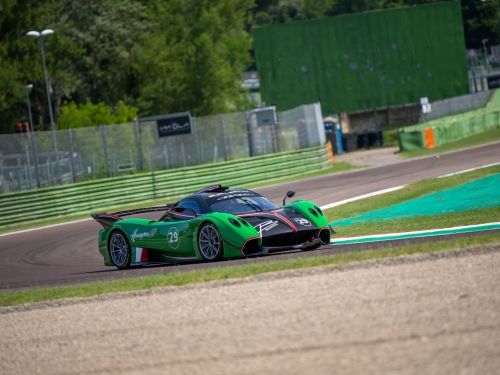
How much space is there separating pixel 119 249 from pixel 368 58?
2098 inches

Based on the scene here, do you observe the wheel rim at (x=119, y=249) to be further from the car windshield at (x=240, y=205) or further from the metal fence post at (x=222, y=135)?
the metal fence post at (x=222, y=135)

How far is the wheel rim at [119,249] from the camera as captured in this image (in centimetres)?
1802

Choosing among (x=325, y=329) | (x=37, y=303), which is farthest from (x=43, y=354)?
(x=37, y=303)

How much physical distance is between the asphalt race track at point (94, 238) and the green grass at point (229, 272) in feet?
4.96

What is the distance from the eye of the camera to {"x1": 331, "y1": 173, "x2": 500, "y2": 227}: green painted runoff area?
2052 centimetres

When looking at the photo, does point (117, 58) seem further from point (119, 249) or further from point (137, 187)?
point (119, 249)

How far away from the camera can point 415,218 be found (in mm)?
19719

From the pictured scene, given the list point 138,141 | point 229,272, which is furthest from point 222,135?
point 229,272

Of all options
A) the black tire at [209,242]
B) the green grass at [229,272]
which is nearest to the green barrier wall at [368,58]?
the black tire at [209,242]

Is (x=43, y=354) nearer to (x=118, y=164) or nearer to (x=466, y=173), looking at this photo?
(x=466, y=173)

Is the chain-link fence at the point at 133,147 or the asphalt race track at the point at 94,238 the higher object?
the chain-link fence at the point at 133,147

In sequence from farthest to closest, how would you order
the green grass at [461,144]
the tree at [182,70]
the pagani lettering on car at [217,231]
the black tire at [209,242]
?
the tree at [182,70] → the green grass at [461,144] → the black tire at [209,242] → the pagani lettering on car at [217,231]

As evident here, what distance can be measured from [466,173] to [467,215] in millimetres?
10392

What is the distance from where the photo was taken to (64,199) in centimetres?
3325
